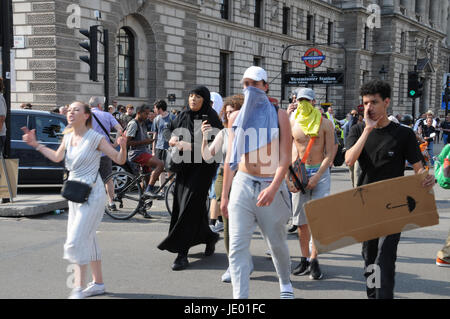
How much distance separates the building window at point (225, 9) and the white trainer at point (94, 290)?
28.1 m

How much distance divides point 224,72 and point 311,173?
88.1 feet

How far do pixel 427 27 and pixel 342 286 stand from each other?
6096cm

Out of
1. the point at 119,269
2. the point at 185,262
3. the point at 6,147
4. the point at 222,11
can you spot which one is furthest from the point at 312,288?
the point at 222,11

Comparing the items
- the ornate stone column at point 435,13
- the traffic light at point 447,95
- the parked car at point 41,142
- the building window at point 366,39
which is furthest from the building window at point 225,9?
the ornate stone column at point 435,13

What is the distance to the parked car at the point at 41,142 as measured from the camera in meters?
10.2

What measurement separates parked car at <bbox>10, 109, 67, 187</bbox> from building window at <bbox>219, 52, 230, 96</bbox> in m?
21.3

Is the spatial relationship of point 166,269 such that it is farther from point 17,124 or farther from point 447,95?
point 447,95

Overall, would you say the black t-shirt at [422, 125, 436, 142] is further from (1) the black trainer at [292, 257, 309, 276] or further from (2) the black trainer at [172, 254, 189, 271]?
(2) the black trainer at [172, 254, 189, 271]

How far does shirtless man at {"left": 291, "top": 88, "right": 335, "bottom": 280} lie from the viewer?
5.22 metres

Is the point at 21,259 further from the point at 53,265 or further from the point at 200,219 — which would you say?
the point at 200,219

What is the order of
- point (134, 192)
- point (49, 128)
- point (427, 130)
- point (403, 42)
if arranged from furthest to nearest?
point (403, 42), point (427, 130), point (49, 128), point (134, 192)

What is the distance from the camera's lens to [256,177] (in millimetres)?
3818

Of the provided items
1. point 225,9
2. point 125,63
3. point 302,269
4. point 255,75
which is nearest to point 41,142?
point 302,269

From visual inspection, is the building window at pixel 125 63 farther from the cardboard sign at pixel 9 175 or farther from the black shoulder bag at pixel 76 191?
the black shoulder bag at pixel 76 191
